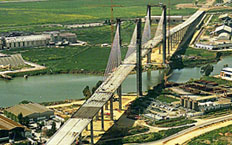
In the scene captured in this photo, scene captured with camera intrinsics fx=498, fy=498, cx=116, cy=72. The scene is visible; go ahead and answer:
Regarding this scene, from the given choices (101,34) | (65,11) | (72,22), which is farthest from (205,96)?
(65,11)

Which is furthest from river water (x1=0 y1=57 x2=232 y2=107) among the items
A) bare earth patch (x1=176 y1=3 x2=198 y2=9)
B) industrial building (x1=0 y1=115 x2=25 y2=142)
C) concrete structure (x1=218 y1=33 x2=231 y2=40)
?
bare earth patch (x1=176 y1=3 x2=198 y2=9)

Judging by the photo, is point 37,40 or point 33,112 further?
point 37,40

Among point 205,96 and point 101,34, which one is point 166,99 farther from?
point 101,34

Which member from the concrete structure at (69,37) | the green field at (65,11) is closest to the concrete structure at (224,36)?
the concrete structure at (69,37)

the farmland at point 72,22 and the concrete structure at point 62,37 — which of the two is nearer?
Answer: the farmland at point 72,22

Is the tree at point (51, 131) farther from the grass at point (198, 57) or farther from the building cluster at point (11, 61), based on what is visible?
the grass at point (198, 57)

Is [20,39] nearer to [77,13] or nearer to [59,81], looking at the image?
[59,81]
